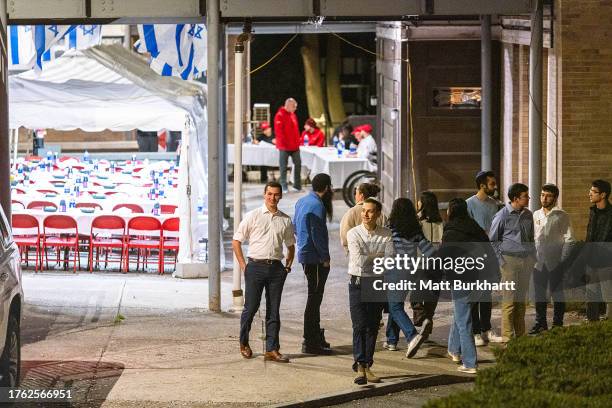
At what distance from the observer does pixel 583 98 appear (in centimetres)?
1595

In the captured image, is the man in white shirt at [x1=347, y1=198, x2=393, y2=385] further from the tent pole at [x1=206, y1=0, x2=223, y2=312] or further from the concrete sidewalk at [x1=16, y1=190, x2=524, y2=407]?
the tent pole at [x1=206, y1=0, x2=223, y2=312]

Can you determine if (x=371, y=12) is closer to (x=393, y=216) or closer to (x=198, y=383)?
(x=393, y=216)

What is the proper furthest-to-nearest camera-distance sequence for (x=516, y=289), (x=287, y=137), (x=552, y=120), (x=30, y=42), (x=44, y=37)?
(x=287, y=137)
(x=30, y=42)
(x=44, y=37)
(x=552, y=120)
(x=516, y=289)

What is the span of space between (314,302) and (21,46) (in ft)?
27.6

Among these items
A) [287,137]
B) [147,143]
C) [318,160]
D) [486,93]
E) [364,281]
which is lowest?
[364,281]

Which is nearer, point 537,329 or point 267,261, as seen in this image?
point 267,261

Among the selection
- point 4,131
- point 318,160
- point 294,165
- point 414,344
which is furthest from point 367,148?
point 414,344

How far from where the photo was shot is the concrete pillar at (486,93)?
1825 centimetres

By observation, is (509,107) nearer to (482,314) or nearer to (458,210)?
(482,314)

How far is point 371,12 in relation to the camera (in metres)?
16.0

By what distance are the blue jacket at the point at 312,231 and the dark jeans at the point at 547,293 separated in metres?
2.56

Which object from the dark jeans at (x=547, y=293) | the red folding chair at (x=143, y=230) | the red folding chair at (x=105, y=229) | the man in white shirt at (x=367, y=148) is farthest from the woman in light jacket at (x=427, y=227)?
the man in white shirt at (x=367, y=148)

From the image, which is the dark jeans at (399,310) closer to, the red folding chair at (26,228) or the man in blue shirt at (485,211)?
the man in blue shirt at (485,211)

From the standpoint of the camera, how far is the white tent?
1889cm
